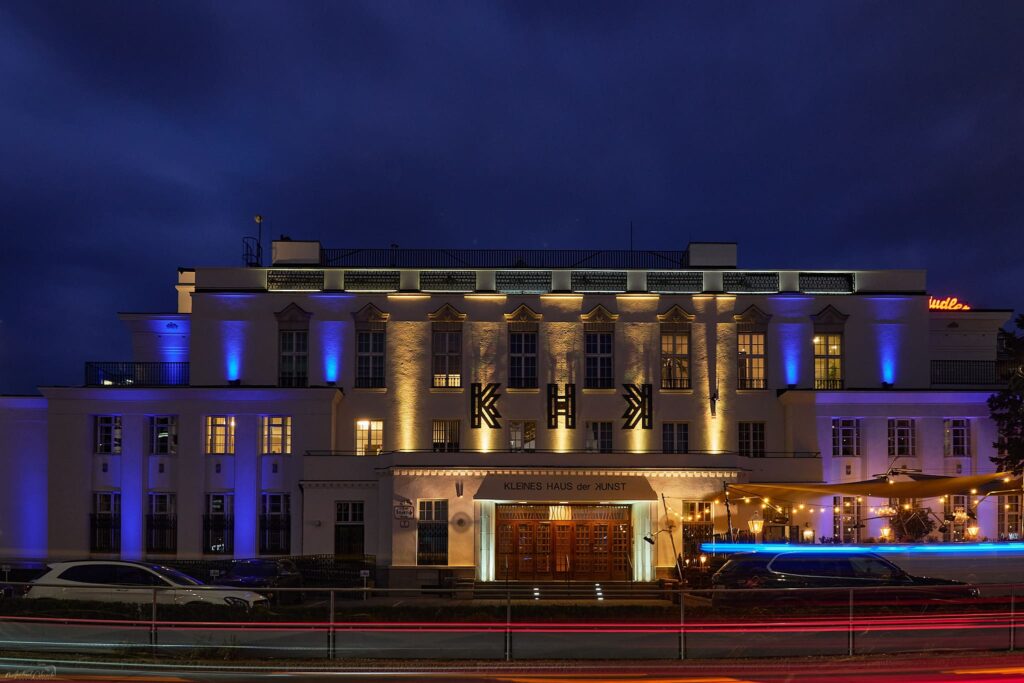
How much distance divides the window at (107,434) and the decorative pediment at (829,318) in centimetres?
2803

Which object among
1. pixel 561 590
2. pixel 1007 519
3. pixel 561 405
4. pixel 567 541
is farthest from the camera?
pixel 561 405

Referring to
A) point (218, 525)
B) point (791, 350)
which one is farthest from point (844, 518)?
point (218, 525)

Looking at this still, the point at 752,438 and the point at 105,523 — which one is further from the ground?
the point at 752,438

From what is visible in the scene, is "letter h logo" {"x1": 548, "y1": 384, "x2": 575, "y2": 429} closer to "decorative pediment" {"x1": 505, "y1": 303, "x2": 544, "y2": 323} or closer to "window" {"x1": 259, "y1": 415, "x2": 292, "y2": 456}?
"decorative pediment" {"x1": 505, "y1": 303, "x2": 544, "y2": 323}

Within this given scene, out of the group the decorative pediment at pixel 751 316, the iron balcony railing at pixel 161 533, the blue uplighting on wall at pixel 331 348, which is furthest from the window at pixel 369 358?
the decorative pediment at pixel 751 316

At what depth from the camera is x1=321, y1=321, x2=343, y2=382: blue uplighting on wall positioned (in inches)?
1561

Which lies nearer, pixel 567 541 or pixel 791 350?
pixel 567 541

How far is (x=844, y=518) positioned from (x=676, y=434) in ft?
23.4

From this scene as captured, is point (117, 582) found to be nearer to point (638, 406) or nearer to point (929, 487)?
point (638, 406)

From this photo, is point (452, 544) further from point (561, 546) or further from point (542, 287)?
point (542, 287)

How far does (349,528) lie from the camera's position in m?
37.5

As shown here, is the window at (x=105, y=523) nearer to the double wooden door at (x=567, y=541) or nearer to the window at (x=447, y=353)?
the window at (x=447, y=353)

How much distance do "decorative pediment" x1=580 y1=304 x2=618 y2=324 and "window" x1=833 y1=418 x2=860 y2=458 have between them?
31.9 ft

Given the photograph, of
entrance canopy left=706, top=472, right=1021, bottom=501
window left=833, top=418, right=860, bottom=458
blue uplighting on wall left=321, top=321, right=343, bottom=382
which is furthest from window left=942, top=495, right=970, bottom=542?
blue uplighting on wall left=321, top=321, right=343, bottom=382
